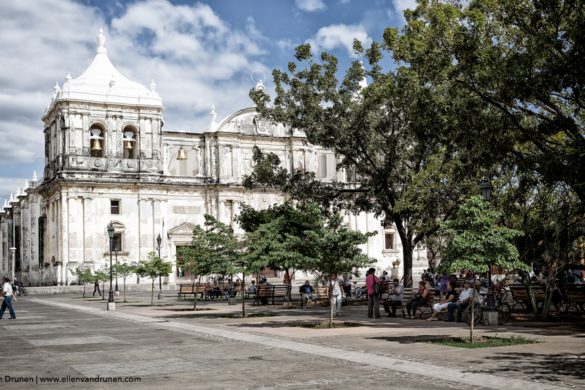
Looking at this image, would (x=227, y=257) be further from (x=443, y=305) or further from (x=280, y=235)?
(x=443, y=305)

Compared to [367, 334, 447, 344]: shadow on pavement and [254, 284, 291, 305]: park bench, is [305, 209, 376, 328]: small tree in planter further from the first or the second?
[254, 284, 291, 305]: park bench

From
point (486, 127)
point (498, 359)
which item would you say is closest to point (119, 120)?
point (486, 127)

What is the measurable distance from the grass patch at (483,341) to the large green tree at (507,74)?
470 cm

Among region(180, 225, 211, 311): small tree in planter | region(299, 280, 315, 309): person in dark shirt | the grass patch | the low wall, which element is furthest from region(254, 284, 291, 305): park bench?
the low wall

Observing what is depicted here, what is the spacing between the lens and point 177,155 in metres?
61.1

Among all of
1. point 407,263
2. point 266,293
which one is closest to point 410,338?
point 407,263

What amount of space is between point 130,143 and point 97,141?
275cm

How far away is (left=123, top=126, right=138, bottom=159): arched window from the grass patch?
47019 mm

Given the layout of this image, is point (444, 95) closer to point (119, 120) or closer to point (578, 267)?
point (578, 267)

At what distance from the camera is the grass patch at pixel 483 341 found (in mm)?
14262

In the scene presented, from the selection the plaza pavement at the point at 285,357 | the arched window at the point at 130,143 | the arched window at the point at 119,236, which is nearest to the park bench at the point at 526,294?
the plaza pavement at the point at 285,357

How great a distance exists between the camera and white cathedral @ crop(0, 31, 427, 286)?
55938mm

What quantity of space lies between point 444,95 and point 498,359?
34.3 ft

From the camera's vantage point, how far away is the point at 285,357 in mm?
13305
